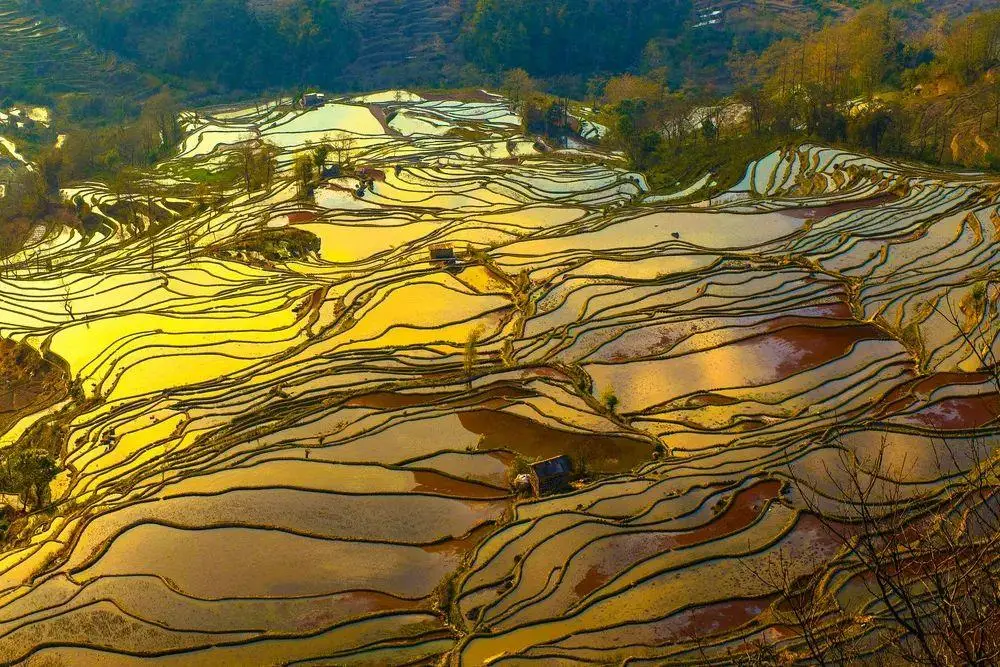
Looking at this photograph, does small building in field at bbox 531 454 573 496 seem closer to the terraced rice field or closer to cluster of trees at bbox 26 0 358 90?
the terraced rice field

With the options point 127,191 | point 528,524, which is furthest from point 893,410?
point 127,191

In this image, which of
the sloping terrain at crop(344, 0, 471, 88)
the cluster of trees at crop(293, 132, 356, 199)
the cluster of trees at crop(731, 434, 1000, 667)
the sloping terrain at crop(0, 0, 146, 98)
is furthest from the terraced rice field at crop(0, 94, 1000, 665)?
the sloping terrain at crop(344, 0, 471, 88)

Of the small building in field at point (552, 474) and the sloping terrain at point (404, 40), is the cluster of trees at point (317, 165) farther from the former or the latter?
the sloping terrain at point (404, 40)

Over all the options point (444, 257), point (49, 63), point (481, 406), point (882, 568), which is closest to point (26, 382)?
point (444, 257)

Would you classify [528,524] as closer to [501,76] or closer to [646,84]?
[646,84]

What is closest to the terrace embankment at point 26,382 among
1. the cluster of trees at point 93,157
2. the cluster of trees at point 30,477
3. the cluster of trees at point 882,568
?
the cluster of trees at point 30,477

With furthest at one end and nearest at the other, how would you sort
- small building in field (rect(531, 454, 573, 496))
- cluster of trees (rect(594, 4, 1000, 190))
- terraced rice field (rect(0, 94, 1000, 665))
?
1. cluster of trees (rect(594, 4, 1000, 190))
2. small building in field (rect(531, 454, 573, 496))
3. terraced rice field (rect(0, 94, 1000, 665))
